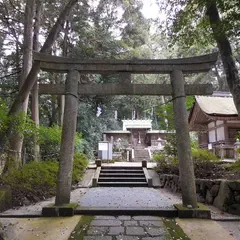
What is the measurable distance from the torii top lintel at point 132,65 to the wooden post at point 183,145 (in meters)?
0.23

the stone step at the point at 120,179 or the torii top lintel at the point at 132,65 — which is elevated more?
the torii top lintel at the point at 132,65

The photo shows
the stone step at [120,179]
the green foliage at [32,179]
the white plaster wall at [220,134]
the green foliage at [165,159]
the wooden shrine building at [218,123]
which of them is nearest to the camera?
the green foliage at [32,179]

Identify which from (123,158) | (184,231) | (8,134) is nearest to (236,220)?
(184,231)

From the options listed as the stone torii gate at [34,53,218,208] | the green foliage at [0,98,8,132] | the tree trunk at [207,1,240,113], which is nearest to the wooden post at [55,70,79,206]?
the stone torii gate at [34,53,218,208]

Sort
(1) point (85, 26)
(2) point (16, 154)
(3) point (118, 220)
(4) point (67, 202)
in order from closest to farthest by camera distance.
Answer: (3) point (118, 220)
(4) point (67, 202)
(2) point (16, 154)
(1) point (85, 26)

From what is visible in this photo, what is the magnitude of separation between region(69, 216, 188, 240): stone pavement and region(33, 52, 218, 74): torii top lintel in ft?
10.2

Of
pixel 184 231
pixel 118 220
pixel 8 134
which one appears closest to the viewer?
pixel 184 231

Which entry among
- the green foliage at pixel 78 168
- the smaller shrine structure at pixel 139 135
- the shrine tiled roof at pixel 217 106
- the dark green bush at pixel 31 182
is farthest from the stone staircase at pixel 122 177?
the smaller shrine structure at pixel 139 135

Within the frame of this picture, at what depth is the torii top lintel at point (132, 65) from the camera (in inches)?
196

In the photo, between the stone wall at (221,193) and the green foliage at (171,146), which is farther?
the green foliage at (171,146)

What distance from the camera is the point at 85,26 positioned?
14.9 metres

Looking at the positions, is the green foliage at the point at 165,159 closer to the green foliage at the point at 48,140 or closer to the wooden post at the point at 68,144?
the green foliage at the point at 48,140

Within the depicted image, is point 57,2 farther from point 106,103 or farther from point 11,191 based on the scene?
point 106,103

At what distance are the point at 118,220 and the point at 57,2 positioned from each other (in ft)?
34.8
